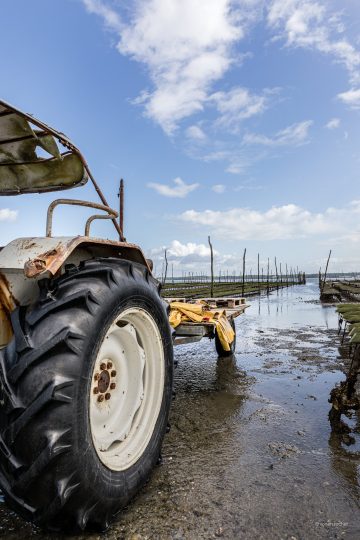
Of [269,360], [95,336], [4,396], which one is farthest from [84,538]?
[269,360]

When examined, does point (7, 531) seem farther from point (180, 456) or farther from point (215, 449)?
point (215, 449)

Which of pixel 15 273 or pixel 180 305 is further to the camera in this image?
pixel 180 305

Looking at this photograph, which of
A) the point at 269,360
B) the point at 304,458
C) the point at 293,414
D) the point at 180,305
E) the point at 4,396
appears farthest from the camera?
the point at 269,360

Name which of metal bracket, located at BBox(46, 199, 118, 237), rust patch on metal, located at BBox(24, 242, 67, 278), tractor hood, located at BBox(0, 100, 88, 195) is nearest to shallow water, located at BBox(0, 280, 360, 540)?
rust patch on metal, located at BBox(24, 242, 67, 278)

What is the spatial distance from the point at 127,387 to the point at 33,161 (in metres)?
1.82

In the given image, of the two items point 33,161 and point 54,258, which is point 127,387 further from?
point 33,161

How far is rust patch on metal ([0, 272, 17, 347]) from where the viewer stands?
78.9 inches

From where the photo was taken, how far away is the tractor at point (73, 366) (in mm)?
1488

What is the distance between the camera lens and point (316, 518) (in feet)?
6.75

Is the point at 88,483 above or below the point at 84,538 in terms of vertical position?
above

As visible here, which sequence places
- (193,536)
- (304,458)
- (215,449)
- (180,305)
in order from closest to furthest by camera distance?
1. (193,536)
2. (304,458)
3. (215,449)
4. (180,305)

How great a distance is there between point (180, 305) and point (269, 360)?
234 cm

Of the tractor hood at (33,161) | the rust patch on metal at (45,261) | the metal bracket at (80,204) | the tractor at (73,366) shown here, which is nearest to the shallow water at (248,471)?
the tractor at (73,366)

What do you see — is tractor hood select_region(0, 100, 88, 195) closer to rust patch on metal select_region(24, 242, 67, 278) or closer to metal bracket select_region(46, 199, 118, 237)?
metal bracket select_region(46, 199, 118, 237)
